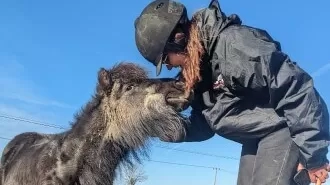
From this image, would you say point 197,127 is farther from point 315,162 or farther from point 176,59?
point 315,162

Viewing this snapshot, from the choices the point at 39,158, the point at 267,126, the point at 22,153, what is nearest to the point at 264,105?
the point at 267,126

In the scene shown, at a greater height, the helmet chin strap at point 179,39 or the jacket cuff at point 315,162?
the helmet chin strap at point 179,39

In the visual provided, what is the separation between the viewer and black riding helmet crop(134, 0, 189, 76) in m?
3.66

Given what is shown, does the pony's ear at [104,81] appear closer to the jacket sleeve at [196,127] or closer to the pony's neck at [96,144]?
the pony's neck at [96,144]

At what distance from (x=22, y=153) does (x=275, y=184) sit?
229 cm

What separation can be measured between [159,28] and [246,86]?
2.49ft

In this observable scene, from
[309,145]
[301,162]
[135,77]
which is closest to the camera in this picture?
[309,145]

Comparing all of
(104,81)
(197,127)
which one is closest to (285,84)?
(197,127)

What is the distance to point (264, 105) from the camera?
12.1 ft

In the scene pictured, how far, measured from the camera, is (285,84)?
3256mm

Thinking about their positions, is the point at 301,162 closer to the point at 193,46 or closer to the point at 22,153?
the point at 193,46

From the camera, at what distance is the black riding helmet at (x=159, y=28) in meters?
3.66

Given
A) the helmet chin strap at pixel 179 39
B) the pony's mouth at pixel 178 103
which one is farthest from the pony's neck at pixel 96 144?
the helmet chin strap at pixel 179 39

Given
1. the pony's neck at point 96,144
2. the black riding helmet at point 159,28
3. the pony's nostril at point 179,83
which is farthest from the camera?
the pony's neck at point 96,144
